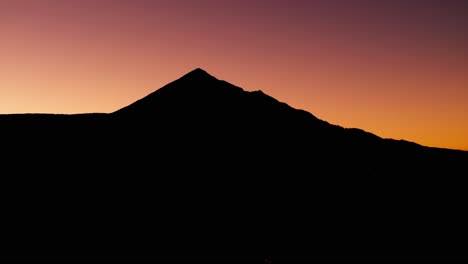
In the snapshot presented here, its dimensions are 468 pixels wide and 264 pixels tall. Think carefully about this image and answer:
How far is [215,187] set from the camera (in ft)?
122

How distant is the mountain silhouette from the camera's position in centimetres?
3073

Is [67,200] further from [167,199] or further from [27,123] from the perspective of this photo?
[27,123]

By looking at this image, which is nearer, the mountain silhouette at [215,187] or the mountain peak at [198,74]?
the mountain silhouette at [215,187]

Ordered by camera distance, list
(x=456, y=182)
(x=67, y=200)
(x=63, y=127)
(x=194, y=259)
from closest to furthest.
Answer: (x=194, y=259), (x=67, y=200), (x=63, y=127), (x=456, y=182)

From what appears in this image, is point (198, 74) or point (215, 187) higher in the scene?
point (198, 74)

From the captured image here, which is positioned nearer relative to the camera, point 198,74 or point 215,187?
point 215,187

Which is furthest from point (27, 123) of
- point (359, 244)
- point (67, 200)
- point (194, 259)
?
point (359, 244)

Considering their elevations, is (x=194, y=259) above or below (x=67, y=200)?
below

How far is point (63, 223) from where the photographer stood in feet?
105

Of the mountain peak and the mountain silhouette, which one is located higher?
the mountain peak

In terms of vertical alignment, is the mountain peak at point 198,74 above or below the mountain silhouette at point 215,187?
above

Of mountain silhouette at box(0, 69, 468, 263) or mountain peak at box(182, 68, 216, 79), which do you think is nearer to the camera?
mountain silhouette at box(0, 69, 468, 263)

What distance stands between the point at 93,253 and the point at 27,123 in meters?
19.2

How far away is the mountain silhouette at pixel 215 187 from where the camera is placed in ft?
101
